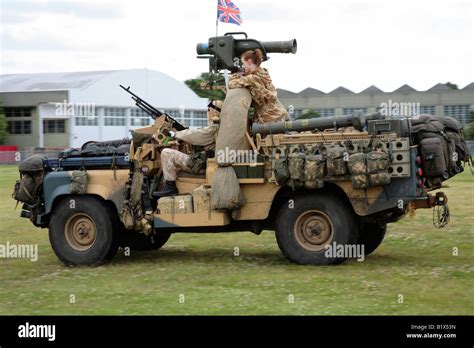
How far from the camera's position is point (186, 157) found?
12.2 metres

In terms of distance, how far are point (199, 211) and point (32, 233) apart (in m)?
5.67

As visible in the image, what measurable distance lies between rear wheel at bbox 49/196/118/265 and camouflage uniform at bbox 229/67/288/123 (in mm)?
2456

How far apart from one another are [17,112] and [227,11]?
3817cm

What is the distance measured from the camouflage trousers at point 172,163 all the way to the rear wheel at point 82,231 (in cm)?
98

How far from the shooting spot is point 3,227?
17.4 m

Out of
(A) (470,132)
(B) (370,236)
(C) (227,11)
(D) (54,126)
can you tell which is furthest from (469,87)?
(B) (370,236)

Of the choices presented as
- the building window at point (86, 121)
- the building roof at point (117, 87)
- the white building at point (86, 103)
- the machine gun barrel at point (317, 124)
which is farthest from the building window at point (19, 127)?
the machine gun barrel at point (317, 124)

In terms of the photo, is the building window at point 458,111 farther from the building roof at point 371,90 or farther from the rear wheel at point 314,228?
the rear wheel at point 314,228

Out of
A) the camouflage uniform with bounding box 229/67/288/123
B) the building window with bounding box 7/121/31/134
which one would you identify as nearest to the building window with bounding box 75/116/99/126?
the building window with bounding box 7/121/31/134

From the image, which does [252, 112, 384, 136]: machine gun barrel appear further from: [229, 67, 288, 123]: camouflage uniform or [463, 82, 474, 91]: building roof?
[463, 82, 474, 91]: building roof

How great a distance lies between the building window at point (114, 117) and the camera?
180ft

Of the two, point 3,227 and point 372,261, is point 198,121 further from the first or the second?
point 372,261

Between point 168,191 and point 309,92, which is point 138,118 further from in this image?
point 168,191
